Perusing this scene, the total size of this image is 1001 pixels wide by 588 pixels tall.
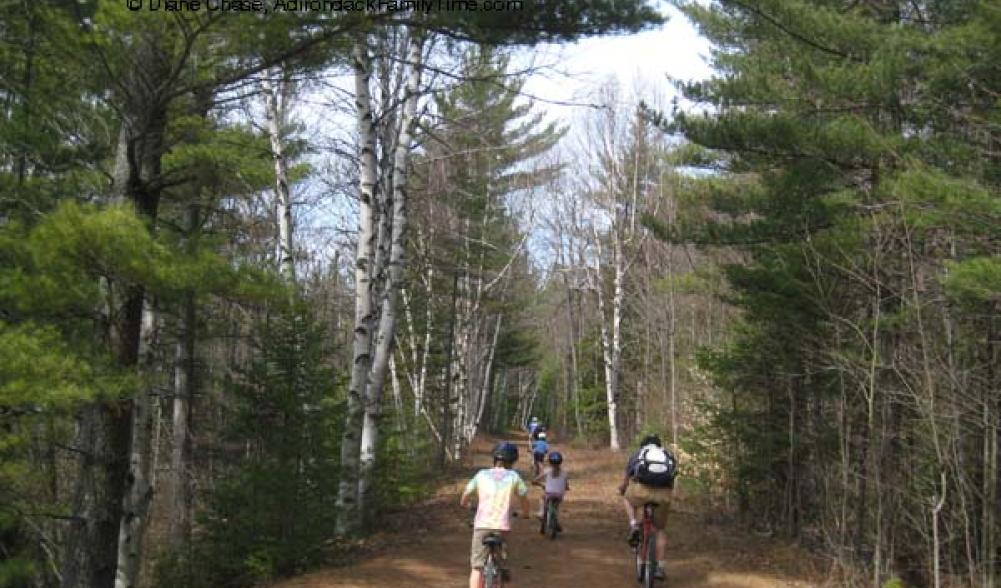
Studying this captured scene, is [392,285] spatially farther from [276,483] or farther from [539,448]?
[539,448]

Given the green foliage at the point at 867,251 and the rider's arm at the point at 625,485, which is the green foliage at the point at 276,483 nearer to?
the rider's arm at the point at 625,485

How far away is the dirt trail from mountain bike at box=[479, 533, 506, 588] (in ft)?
7.73

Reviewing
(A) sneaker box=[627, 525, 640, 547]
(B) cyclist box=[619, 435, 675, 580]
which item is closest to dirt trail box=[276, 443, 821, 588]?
(A) sneaker box=[627, 525, 640, 547]

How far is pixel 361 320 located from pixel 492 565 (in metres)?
5.46

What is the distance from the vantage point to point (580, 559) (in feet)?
35.3

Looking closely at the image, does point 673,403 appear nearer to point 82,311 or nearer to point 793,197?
point 793,197

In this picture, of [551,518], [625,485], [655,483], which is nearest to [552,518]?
[551,518]

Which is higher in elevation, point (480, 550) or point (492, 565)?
point (480, 550)

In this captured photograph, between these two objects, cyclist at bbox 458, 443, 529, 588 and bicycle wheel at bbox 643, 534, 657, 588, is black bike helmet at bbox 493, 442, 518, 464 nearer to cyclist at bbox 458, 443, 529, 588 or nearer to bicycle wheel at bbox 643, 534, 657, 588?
cyclist at bbox 458, 443, 529, 588

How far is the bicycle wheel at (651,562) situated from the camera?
28.5ft

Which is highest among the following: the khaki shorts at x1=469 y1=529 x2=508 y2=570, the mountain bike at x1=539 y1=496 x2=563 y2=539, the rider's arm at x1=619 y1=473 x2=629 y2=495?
the rider's arm at x1=619 y1=473 x2=629 y2=495

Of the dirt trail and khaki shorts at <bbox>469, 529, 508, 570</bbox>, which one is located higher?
khaki shorts at <bbox>469, 529, 508, 570</bbox>

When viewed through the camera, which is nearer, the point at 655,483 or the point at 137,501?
the point at 655,483

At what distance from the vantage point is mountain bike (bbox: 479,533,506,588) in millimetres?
7094
